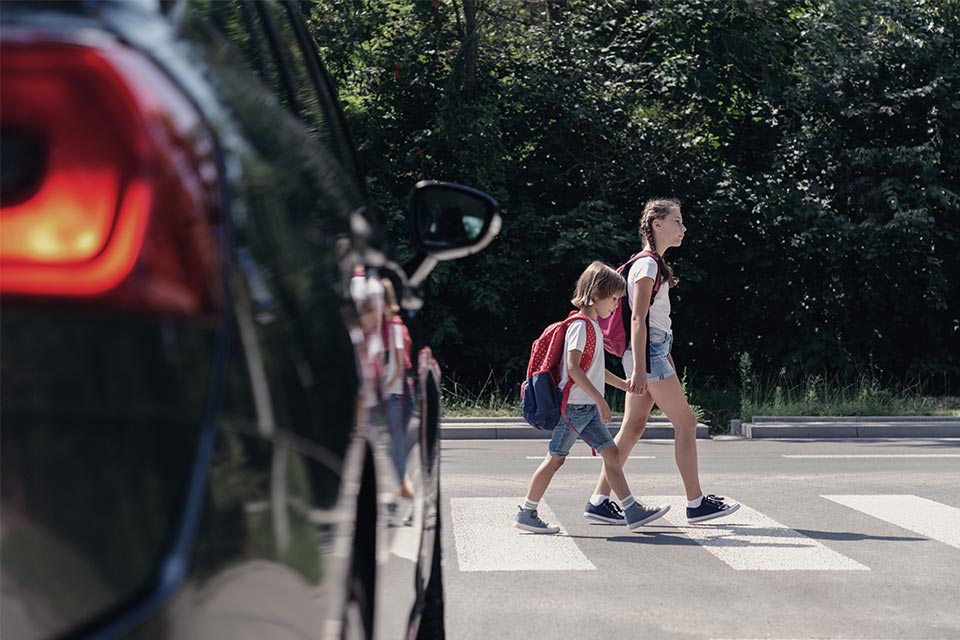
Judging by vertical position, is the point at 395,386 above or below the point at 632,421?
above

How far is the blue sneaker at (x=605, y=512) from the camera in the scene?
782cm

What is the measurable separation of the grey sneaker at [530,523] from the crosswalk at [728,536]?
58 mm

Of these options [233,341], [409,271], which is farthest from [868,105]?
[233,341]

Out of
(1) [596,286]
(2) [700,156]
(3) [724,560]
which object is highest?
(2) [700,156]

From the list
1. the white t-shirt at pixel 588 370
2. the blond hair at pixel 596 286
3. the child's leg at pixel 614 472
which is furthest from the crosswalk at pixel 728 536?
the blond hair at pixel 596 286

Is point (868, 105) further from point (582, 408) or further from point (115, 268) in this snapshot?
point (115, 268)

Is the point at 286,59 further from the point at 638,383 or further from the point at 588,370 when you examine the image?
the point at 638,383

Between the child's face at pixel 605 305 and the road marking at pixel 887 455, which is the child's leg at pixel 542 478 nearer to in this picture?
the child's face at pixel 605 305

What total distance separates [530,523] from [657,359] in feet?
4.06

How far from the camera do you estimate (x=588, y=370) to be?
297 inches

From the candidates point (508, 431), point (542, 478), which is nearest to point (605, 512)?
point (542, 478)

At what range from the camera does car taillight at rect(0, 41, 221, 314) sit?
1.11m

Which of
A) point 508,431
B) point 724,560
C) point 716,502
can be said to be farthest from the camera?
point 508,431

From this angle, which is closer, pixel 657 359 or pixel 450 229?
pixel 450 229
